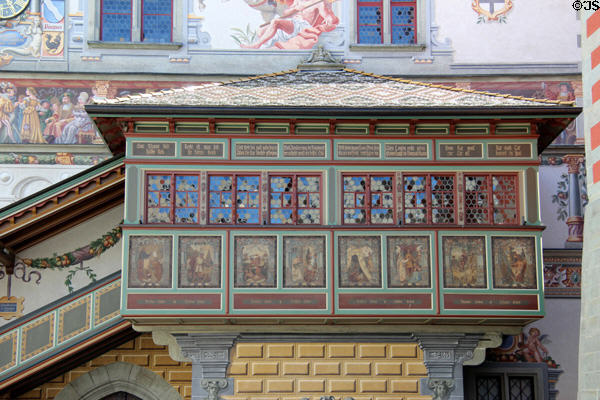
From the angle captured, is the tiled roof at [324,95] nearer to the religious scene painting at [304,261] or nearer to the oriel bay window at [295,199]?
the oriel bay window at [295,199]

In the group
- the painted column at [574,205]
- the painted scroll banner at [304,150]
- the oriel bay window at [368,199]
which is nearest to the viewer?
the oriel bay window at [368,199]

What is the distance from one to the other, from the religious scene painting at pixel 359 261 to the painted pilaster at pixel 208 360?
2501mm

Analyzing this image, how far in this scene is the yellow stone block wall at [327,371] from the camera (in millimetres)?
18078

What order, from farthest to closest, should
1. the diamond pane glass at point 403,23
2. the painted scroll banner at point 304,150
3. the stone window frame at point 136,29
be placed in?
the diamond pane glass at point 403,23 → the stone window frame at point 136,29 → the painted scroll banner at point 304,150

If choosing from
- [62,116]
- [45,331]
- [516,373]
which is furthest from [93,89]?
[516,373]

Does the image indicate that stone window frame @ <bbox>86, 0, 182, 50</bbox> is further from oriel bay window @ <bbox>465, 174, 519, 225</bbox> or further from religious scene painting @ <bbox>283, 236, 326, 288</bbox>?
oriel bay window @ <bbox>465, 174, 519, 225</bbox>

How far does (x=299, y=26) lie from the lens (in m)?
23.2

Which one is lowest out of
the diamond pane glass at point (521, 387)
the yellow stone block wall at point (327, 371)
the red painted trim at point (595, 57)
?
the diamond pane glass at point (521, 387)

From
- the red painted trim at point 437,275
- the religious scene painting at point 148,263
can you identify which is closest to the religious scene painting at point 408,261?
the red painted trim at point 437,275

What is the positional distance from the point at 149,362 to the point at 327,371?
4.23 m

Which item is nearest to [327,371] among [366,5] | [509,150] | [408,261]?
[408,261]

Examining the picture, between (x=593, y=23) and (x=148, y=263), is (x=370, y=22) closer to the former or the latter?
(x=148, y=263)

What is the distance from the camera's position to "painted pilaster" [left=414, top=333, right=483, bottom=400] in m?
18.0

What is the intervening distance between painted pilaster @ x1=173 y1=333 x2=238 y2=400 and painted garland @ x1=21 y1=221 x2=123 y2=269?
3.30m
